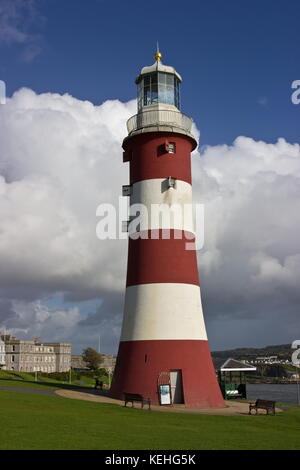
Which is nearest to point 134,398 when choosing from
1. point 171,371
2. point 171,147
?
point 171,371

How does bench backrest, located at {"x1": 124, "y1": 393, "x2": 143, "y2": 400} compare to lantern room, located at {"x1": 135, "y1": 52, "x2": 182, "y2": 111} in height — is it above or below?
below

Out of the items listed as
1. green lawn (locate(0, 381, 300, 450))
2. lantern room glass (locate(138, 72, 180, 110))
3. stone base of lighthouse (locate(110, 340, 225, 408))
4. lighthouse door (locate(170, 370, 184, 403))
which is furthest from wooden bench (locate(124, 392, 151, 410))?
lantern room glass (locate(138, 72, 180, 110))

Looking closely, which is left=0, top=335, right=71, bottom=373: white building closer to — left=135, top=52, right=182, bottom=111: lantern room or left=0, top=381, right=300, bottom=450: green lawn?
left=135, top=52, right=182, bottom=111: lantern room

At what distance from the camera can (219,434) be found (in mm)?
15938

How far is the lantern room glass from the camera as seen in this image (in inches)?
1106

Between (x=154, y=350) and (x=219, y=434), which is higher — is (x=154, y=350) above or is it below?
above

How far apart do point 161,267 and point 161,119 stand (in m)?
8.18

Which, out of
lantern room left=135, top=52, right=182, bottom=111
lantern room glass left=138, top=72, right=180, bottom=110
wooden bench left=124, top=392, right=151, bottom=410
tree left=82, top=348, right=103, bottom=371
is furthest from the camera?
tree left=82, top=348, right=103, bottom=371

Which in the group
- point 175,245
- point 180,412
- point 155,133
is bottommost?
point 180,412

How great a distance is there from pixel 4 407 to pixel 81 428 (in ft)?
18.1

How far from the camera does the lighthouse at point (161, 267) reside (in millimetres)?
24719

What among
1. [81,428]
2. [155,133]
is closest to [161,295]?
[155,133]

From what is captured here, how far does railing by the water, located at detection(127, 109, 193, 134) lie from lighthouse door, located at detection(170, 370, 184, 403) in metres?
13.1
